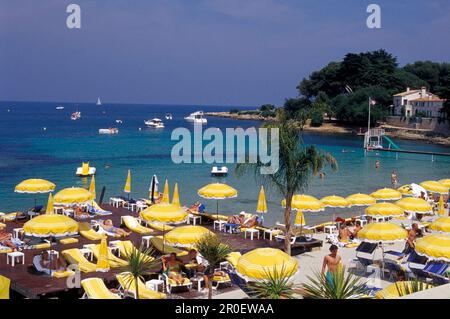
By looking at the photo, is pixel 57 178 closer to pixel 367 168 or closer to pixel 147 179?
pixel 147 179

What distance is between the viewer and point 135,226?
17.4 m

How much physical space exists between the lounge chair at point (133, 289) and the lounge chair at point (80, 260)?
1532 millimetres

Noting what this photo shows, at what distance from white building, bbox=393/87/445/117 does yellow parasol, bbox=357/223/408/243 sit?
76.2 meters

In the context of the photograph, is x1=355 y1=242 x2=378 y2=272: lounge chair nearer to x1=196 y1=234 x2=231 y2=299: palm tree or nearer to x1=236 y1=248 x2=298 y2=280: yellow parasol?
x1=236 y1=248 x2=298 y2=280: yellow parasol

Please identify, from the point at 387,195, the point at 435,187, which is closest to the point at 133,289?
the point at 387,195

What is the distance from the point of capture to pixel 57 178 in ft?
124

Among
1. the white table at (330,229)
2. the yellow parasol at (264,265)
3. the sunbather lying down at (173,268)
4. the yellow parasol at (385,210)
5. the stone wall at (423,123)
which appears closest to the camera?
the yellow parasol at (264,265)

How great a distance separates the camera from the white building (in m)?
84.8

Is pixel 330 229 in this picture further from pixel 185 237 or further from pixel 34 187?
pixel 34 187

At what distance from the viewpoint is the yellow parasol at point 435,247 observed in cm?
1138

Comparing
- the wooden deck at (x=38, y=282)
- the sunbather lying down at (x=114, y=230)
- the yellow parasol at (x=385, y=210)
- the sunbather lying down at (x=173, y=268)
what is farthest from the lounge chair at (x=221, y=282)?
the yellow parasol at (x=385, y=210)

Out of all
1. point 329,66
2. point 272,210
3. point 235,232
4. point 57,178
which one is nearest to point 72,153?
point 57,178

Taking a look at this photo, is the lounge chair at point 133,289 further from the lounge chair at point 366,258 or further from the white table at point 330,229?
the white table at point 330,229

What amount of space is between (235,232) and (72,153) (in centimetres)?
4385
